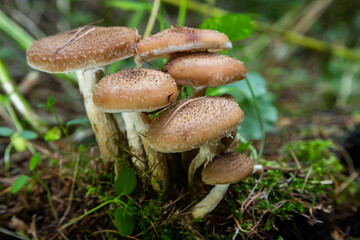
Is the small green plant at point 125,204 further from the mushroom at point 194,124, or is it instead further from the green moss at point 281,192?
the green moss at point 281,192

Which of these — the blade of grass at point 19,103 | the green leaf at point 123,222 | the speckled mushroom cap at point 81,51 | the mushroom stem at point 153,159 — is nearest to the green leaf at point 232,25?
the speckled mushroom cap at point 81,51

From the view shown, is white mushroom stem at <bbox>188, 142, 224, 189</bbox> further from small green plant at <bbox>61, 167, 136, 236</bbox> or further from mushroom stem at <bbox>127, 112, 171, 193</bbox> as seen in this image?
small green plant at <bbox>61, 167, 136, 236</bbox>

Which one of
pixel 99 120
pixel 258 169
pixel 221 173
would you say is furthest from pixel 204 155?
pixel 99 120

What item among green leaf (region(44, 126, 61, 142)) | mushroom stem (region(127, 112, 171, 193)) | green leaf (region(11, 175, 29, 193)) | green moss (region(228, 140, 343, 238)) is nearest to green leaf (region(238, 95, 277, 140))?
green moss (region(228, 140, 343, 238))

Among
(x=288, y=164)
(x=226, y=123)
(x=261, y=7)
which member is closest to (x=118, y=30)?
(x=226, y=123)

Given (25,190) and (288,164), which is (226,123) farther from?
(25,190)

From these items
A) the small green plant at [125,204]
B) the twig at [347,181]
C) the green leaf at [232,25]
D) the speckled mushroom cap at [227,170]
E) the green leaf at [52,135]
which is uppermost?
the green leaf at [232,25]
